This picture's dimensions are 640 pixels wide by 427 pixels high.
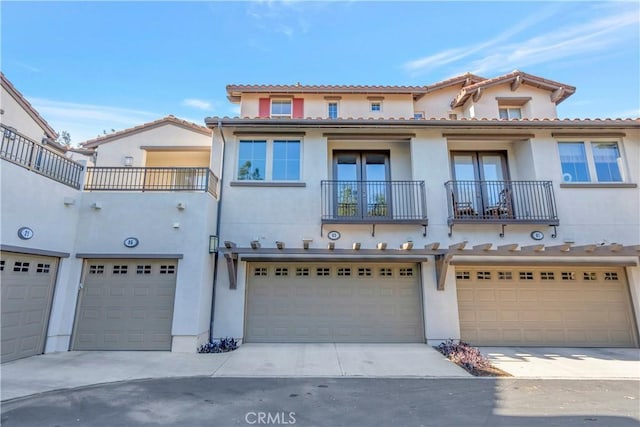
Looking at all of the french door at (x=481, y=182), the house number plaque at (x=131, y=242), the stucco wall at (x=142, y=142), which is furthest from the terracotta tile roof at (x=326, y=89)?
the house number plaque at (x=131, y=242)

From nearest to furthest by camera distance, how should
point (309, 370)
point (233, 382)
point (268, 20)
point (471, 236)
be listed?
point (233, 382), point (309, 370), point (471, 236), point (268, 20)

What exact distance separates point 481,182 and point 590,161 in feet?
11.1

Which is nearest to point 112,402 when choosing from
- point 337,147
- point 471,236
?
point 337,147

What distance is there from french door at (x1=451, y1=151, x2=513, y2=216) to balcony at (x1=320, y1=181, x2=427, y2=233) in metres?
1.25

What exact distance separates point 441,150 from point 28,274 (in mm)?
11132

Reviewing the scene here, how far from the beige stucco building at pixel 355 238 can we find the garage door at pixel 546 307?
41 mm

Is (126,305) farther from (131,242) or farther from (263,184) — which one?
(263,184)

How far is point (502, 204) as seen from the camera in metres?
9.47

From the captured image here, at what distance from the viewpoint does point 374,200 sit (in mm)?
9633

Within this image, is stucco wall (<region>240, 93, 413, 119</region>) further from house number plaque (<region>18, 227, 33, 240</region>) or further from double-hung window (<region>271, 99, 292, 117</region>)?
house number plaque (<region>18, 227, 33, 240</region>)

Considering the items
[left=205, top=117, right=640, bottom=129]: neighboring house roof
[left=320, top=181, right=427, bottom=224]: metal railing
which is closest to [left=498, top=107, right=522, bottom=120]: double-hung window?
[left=205, top=117, right=640, bottom=129]: neighboring house roof

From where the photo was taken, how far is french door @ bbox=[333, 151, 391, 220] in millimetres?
9422

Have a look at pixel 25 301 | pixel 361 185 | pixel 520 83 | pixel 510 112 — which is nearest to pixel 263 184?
pixel 361 185

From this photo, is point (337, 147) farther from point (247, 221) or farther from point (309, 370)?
point (309, 370)
